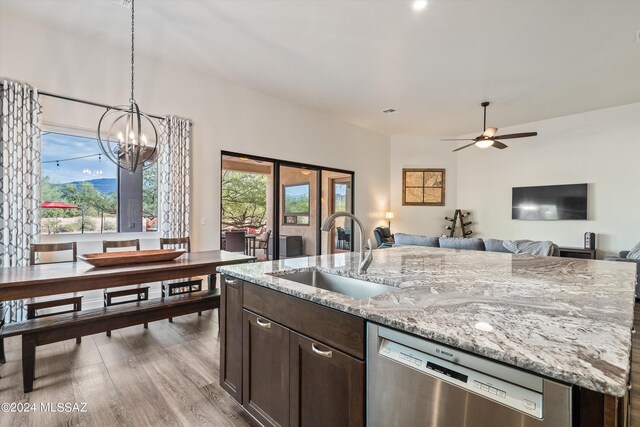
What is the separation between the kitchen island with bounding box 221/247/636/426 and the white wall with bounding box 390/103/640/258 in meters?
4.98

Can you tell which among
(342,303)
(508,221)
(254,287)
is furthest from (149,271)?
(508,221)

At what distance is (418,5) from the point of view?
306 cm

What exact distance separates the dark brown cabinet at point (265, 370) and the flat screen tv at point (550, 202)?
704 cm

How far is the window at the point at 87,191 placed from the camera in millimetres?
3629

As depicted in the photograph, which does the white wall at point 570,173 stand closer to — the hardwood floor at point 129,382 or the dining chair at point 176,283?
the dining chair at point 176,283

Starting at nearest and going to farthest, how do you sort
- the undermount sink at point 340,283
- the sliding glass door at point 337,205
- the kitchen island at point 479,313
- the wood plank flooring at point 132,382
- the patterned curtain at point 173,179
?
1. the kitchen island at point 479,313
2. the undermount sink at point 340,283
3. the wood plank flooring at point 132,382
4. the patterned curtain at point 173,179
5. the sliding glass door at point 337,205

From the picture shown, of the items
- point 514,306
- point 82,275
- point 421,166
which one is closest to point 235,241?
point 82,275

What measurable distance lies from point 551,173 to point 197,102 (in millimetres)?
7046

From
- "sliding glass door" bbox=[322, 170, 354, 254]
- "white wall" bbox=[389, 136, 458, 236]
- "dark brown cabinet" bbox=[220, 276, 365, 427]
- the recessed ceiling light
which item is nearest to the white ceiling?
the recessed ceiling light

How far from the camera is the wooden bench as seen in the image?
219cm

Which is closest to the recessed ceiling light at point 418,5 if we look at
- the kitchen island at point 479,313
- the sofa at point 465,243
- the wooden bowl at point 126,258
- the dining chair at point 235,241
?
the kitchen island at point 479,313

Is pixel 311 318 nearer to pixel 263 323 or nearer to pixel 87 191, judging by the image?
pixel 263 323

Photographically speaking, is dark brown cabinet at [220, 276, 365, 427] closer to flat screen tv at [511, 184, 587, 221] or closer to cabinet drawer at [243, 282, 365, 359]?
cabinet drawer at [243, 282, 365, 359]

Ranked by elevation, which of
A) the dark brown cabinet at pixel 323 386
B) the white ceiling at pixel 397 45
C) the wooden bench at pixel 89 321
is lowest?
the wooden bench at pixel 89 321
